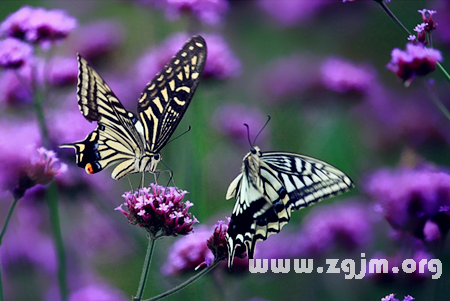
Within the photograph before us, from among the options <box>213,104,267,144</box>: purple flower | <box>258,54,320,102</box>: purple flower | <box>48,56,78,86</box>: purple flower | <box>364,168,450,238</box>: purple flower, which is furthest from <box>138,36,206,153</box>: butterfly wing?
<box>258,54,320,102</box>: purple flower

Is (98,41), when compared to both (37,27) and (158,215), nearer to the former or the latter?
(37,27)

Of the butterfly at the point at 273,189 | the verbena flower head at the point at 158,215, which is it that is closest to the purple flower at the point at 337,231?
the butterfly at the point at 273,189

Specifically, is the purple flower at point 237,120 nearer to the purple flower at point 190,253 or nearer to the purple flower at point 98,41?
the purple flower at point 98,41

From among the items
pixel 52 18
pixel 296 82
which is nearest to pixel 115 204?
pixel 52 18

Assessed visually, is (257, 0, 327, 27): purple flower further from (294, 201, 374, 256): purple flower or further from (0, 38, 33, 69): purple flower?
(0, 38, 33, 69): purple flower

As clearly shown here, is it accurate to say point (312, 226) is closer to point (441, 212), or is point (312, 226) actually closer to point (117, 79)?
point (441, 212)

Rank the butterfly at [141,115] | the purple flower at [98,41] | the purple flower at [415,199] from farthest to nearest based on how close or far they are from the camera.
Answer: the purple flower at [98,41], the butterfly at [141,115], the purple flower at [415,199]

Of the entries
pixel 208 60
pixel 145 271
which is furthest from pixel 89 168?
pixel 208 60
